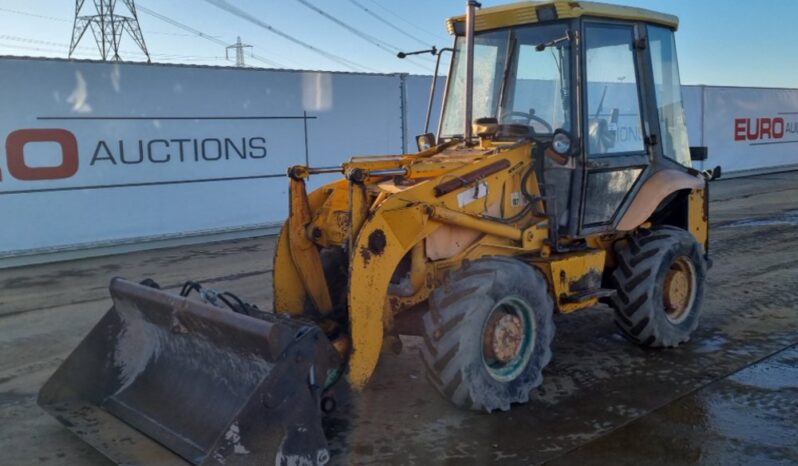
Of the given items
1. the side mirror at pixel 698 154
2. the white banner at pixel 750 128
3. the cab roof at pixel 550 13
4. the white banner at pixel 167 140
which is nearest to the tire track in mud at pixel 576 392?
the side mirror at pixel 698 154

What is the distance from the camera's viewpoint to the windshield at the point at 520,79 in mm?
5512

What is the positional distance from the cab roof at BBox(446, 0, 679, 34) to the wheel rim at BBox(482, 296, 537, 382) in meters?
2.07

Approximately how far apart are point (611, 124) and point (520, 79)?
0.74 m

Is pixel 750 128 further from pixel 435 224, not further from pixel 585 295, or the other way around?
pixel 435 224

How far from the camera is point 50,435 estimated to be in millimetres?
4668

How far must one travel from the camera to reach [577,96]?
5406mm

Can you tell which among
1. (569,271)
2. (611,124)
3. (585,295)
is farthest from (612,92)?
(585,295)

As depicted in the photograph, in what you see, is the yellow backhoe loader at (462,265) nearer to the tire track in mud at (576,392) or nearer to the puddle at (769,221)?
the tire track in mud at (576,392)

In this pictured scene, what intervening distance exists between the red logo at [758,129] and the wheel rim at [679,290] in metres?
17.6

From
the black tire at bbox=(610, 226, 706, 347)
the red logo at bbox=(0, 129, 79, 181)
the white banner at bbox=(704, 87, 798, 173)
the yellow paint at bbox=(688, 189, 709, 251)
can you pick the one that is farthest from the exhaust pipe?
the white banner at bbox=(704, 87, 798, 173)

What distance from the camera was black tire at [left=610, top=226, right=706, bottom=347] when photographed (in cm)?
576

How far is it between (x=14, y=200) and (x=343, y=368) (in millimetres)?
8056

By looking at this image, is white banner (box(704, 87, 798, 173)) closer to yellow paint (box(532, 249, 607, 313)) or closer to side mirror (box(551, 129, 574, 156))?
yellow paint (box(532, 249, 607, 313))

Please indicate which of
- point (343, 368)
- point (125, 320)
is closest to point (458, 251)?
point (343, 368)
